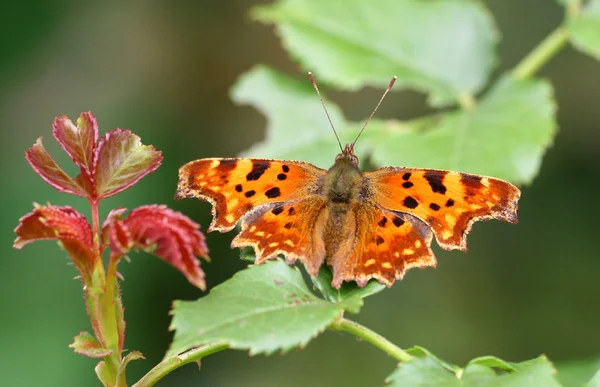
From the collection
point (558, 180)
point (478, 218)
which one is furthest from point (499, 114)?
point (558, 180)

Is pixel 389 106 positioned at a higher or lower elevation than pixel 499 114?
higher

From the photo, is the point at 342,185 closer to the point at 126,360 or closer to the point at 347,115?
the point at 126,360

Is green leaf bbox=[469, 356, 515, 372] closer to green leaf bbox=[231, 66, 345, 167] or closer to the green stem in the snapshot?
A: green leaf bbox=[231, 66, 345, 167]

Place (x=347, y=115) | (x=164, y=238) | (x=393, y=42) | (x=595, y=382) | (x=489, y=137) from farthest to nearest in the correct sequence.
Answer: (x=347, y=115), (x=393, y=42), (x=489, y=137), (x=595, y=382), (x=164, y=238)

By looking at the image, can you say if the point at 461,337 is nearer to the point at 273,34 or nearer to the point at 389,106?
the point at 389,106

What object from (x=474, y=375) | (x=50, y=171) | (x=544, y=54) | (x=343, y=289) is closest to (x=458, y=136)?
(x=544, y=54)

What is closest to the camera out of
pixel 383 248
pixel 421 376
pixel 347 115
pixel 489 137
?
pixel 421 376
